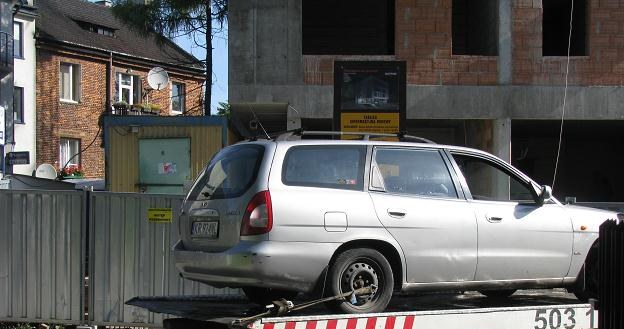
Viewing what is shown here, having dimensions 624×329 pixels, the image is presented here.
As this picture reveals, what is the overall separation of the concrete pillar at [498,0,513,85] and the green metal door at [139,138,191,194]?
6.32 metres

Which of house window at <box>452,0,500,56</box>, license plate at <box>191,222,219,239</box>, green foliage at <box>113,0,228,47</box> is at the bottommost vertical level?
license plate at <box>191,222,219,239</box>

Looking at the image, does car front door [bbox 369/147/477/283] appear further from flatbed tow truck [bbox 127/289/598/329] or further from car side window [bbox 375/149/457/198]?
flatbed tow truck [bbox 127/289/598/329]

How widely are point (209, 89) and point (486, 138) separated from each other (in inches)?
496

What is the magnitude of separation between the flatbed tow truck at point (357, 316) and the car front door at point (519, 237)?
0.55m

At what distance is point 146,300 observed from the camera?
20.3 ft

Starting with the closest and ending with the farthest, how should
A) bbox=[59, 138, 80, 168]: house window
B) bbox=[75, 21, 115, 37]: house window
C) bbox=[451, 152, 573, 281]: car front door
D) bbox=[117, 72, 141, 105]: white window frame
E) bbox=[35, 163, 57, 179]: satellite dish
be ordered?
bbox=[451, 152, 573, 281]: car front door, bbox=[35, 163, 57, 179]: satellite dish, bbox=[59, 138, 80, 168]: house window, bbox=[117, 72, 141, 105]: white window frame, bbox=[75, 21, 115, 37]: house window

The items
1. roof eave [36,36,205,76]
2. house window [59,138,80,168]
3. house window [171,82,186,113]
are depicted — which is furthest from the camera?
house window [171,82,186,113]

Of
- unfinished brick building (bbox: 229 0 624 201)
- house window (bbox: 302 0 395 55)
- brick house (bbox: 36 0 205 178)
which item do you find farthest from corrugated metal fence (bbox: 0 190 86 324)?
brick house (bbox: 36 0 205 178)

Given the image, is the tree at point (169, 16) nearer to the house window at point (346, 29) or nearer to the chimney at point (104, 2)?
the house window at point (346, 29)

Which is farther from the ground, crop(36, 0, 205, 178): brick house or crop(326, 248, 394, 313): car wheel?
crop(36, 0, 205, 178): brick house

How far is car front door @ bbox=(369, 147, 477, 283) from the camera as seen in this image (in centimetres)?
578

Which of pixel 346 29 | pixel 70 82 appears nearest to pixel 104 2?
pixel 70 82

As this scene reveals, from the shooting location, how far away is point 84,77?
1302 inches

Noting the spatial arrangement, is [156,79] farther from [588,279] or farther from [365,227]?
[365,227]
